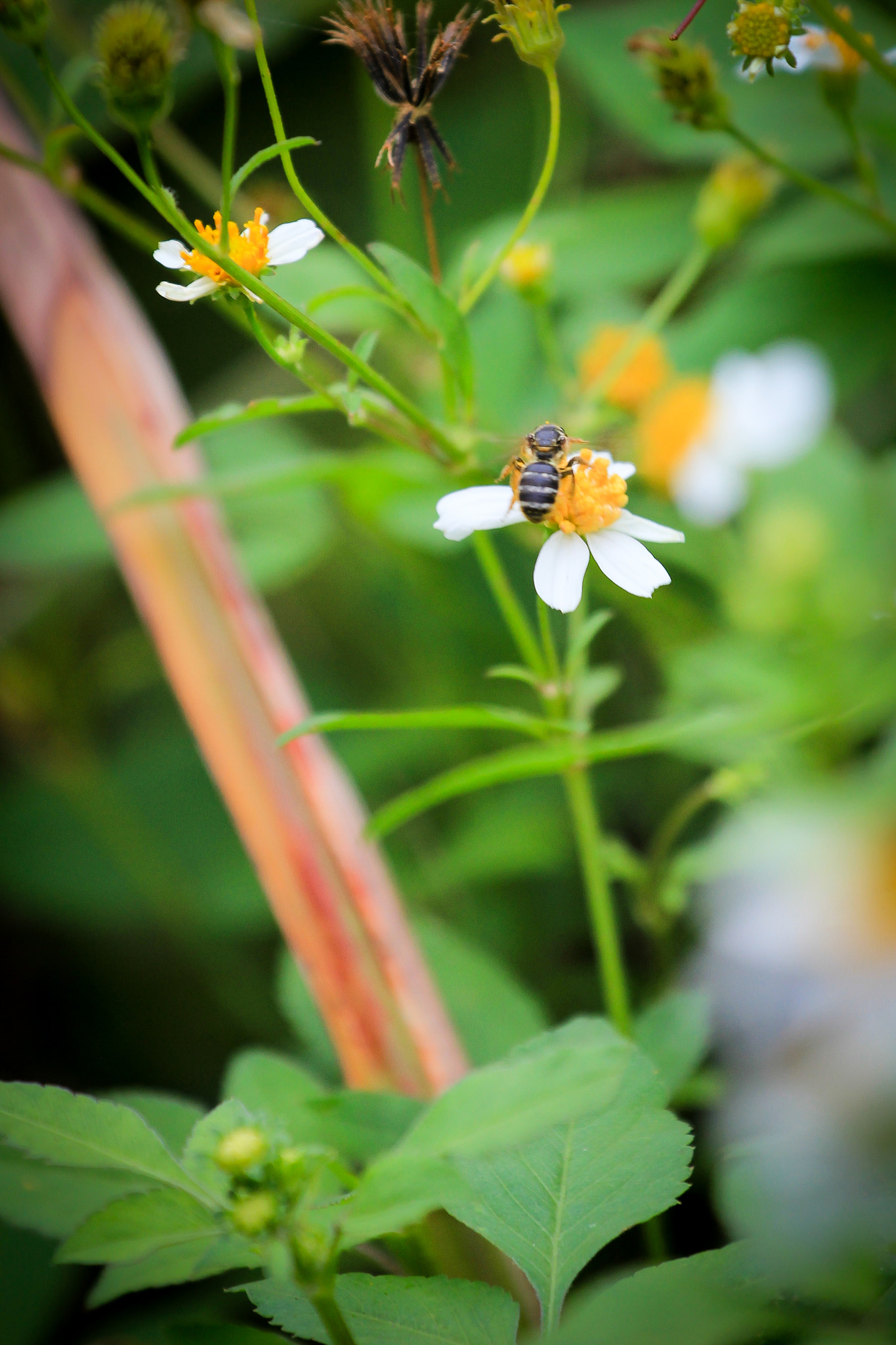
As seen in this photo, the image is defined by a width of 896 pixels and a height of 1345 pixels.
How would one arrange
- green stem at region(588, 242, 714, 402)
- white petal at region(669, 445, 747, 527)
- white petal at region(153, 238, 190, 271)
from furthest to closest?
white petal at region(669, 445, 747, 527) → green stem at region(588, 242, 714, 402) → white petal at region(153, 238, 190, 271)

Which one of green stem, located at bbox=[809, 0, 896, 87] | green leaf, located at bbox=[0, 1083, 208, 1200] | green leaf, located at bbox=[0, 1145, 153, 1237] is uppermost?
green stem, located at bbox=[809, 0, 896, 87]

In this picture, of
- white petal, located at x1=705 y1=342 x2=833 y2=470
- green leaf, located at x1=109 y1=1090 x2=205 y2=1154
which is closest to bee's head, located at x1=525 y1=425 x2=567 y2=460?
green leaf, located at x1=109 y1=1090 x2=205 y2=1154

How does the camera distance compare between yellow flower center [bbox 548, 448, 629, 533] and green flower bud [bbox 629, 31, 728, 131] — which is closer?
yellow flower center [bbox 548, 448, 629, 533]

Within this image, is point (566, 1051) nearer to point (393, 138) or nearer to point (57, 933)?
point (393, 138)

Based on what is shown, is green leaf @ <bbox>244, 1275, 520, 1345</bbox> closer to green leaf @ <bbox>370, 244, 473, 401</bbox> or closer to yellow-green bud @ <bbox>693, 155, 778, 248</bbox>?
green leaf @ <bbox>370, 244, 473, 401</bbox>

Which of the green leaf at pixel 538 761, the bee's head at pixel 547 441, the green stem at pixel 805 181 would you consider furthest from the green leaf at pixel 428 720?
the green stem at pixel 805 181

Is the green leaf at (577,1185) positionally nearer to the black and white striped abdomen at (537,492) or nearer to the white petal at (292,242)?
the black and white striped abdomen at (537,492)

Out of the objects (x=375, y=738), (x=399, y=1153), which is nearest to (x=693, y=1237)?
(x=399, y=1153)
